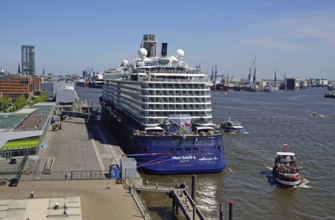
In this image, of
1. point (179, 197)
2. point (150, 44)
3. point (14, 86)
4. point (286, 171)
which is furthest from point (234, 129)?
point (14, 86)

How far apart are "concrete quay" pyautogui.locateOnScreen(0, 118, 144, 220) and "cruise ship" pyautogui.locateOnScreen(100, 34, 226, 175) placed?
440cm

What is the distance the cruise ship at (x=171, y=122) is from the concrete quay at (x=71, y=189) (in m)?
4.40

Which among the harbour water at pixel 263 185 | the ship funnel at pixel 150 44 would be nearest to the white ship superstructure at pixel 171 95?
the harbour water at pixel 263 185

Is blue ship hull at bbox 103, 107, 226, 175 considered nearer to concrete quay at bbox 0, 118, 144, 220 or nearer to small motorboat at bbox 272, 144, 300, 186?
concrete quay at bbox 0, 118, 144, 220

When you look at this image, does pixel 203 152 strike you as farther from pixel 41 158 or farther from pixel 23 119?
pixel 23 119

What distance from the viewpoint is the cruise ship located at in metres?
47.9

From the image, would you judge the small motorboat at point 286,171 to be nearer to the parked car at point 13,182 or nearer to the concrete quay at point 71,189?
the concrete quay at point 71,189

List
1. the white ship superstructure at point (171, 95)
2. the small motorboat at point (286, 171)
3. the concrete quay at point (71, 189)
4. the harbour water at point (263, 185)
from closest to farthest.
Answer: the concrete quay at point (71, 189)
the harbour water at point (263, 185)
the small motorboat at point (286, 171)
the white ship superstructure at point (171, 95)

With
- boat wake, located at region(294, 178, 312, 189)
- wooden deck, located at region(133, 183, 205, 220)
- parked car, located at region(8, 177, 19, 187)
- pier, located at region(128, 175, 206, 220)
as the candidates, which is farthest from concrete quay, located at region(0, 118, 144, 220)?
boat wake, located at region(294, 178, 312, 189)

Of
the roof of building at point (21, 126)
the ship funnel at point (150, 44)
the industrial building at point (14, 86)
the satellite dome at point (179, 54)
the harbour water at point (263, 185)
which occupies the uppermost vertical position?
the ship funnel at point (150, 44)

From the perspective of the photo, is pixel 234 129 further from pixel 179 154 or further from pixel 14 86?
pixel 14 86

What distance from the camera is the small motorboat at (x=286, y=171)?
150ft

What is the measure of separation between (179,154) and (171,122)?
460 centimetres

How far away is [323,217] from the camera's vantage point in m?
37.9
